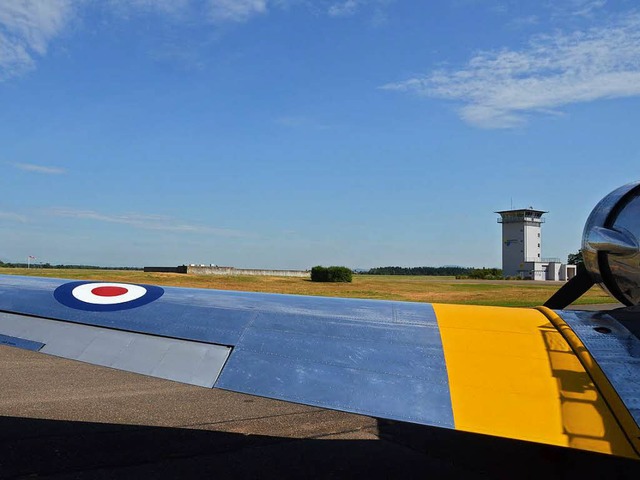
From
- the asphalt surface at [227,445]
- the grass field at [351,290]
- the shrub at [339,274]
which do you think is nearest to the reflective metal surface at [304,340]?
the asphalt surface at [227,445]

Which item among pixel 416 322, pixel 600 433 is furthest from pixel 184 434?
pixel 600 433

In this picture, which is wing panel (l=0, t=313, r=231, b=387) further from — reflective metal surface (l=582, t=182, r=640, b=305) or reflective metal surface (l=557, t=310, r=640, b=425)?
reflective metal surface (l=582, t=182, r=640, b=305)

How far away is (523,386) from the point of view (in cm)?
288

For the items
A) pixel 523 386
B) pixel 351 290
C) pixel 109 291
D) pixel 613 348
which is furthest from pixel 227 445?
pixel 351 290

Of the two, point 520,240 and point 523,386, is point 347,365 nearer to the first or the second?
point 523,386

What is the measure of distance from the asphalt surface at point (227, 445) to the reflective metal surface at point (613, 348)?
147 centimetres

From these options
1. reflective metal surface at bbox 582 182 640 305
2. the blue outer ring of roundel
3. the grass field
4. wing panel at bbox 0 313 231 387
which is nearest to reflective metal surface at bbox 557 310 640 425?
reflective metal surface at bbox 582 182 640 305

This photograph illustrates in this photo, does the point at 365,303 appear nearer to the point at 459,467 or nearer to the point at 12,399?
the point at 459,467

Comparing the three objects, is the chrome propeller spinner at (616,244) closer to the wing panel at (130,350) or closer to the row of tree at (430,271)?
the wing panel at (130,350)

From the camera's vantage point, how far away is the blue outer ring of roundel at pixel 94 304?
Result: 11.7ft

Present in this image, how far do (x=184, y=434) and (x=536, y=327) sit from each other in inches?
131

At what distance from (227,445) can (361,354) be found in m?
2.46

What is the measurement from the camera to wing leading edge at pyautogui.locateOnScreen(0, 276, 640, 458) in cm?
269

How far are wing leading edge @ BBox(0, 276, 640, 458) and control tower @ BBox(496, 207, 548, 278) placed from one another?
236ft
